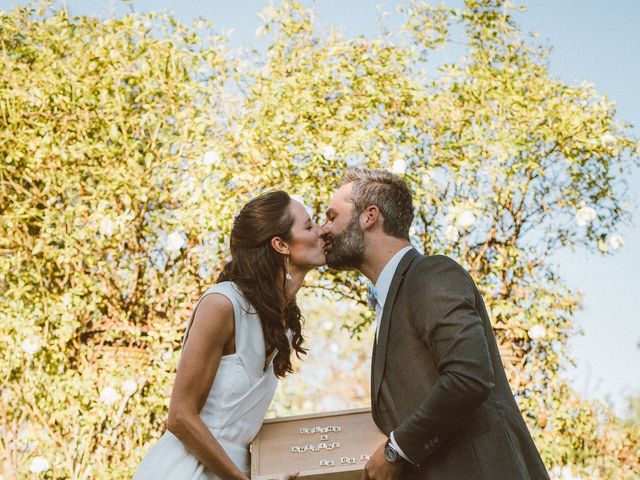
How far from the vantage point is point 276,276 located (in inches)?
119

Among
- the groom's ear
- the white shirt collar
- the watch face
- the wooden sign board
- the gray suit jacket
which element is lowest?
the wooden sign board

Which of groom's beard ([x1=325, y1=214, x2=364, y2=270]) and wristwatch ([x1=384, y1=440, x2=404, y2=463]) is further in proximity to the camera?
groom's beard ([x1=325, y1=214, x2=364, y2=270])

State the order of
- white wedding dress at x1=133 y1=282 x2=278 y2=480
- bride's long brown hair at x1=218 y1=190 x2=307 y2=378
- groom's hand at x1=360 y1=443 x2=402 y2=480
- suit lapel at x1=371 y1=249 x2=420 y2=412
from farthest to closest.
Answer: bride's long brown hair at x1=218 y1=190 x2=307 y2=378 < white wedding dress at x1=133 y1=282 x2=278 y2=480 < suit lapel at x1=371 y1=249 x2=420 y2=412 < groom's hand at x1=360 y1=443 x2=402 y2=480

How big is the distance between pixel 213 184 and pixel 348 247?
338 cm

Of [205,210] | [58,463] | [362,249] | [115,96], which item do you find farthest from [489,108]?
[58,463]

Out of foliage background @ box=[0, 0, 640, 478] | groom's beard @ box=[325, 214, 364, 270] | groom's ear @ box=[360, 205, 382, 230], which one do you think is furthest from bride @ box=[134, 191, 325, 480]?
foliage background @ box=[0, 0, 640, 478]

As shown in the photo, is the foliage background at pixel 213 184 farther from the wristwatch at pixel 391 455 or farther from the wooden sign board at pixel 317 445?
the wristwatch at pixel 391 455

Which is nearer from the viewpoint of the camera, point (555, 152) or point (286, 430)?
point (286, 430)

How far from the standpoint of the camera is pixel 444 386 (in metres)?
2.14

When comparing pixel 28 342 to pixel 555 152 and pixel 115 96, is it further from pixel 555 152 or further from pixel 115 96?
pixel 555 152

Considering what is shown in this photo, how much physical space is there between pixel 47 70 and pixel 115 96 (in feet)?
2.33

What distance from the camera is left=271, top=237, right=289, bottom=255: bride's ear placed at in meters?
3.08

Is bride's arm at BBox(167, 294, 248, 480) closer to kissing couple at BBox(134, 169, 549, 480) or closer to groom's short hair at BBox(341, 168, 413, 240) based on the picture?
kissing couple at BBox(134, 169, 549, 480)

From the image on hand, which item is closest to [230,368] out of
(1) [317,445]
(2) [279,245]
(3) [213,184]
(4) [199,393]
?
(4) [199,393]
